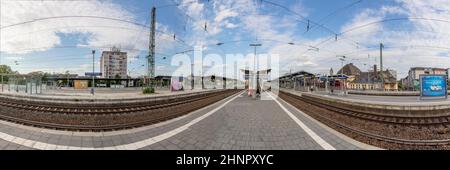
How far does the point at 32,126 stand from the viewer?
655 cm

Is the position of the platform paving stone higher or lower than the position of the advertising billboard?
lower

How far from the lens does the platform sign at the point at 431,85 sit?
1460cm

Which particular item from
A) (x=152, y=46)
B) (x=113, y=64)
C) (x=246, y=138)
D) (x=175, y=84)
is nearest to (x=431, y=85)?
(x=246, y=138)

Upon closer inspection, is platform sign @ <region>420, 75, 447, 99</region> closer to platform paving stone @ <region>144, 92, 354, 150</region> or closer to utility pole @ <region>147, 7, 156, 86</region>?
platform paving stone @ <region>144, 92, 354, 150</region>

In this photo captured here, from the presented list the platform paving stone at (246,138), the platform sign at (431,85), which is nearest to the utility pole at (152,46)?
the platform paving stone at (246,138)

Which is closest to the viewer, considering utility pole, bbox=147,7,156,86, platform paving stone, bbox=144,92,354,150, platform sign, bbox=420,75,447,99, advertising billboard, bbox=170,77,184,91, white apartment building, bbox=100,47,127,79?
platform paving stone, bbox=144,92,354,150

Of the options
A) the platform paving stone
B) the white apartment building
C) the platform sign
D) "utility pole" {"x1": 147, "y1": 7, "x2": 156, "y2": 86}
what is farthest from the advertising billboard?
the white apartment building

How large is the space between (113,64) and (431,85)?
85.6 metres

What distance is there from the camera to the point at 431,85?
14766 millimetres

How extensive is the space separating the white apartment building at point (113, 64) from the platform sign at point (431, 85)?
2525 inches

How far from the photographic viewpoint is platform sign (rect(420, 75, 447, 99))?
14602 millimetres

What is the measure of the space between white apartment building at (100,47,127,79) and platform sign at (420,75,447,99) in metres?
64.1
